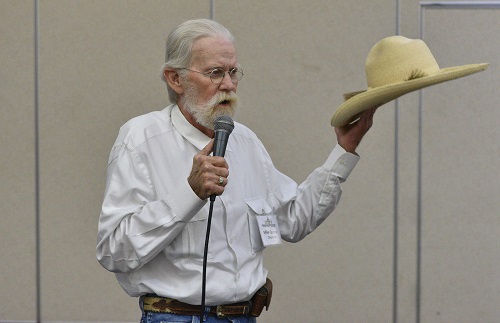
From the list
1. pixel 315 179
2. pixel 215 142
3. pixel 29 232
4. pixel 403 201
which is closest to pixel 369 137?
pixel 403 201

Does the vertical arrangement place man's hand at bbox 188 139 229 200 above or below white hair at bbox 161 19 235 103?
below

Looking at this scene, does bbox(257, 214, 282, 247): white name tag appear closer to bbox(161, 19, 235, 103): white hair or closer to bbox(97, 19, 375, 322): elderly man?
bbox(97, 19, 375, 322): elderly man

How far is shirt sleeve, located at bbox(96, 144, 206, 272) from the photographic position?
279 cm

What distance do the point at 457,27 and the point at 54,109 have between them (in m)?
2.37

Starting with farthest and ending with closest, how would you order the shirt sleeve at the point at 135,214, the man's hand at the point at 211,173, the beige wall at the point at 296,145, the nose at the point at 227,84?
1. the beige wall at the point at 296,145
2. the nose at the point at 227,84
3. the shirt sleeve at the point at 135,214
4. the man's hand at the point at 211,173

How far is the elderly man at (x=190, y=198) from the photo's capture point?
2.84 meters

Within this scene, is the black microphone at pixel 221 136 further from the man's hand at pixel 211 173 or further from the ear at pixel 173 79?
the ear at pixel 173 79

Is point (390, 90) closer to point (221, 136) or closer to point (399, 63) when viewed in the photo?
point (399, 63)

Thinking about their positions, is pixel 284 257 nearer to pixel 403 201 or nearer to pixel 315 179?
pixel 403 201

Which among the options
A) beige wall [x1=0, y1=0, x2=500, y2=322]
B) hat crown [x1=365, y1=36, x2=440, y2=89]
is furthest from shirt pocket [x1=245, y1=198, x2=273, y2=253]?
beige wall [x1=0, y1=0, x2=500, y2=322]

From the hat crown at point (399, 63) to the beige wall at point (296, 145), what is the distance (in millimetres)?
2419

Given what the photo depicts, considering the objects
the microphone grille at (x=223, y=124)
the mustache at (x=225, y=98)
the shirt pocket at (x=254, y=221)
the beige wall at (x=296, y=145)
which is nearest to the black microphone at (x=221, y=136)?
the microphone grille at (x=223, y=124)

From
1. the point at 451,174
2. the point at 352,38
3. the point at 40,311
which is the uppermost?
the point at 352,38

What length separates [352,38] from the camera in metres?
5.57
